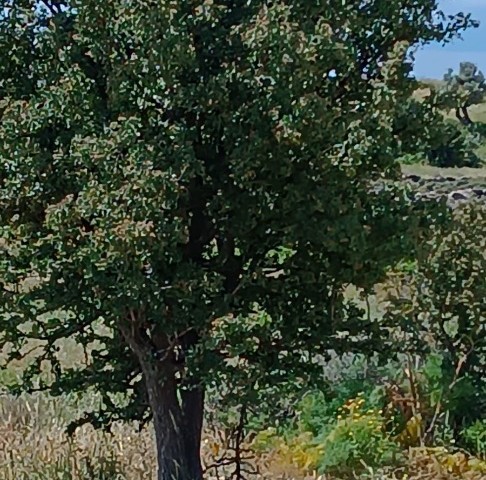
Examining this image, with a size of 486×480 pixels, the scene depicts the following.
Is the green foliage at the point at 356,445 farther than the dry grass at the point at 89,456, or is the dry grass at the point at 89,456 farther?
the green foliage at the point at 356,445

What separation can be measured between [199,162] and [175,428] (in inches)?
53.0

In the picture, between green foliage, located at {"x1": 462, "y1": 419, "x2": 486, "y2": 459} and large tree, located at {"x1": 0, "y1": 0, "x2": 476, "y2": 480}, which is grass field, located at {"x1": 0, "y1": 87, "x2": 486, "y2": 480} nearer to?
green foliage, located at {"x1": 462, "y1": 419, "x2": 486, "y2": 459}

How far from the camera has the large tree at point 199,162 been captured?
3.62m

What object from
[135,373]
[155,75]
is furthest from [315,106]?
[135,373]

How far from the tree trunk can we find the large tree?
103mm

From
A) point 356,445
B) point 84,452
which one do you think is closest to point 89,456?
point 84,452

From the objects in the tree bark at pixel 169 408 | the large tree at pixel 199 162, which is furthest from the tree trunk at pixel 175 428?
the large tree at pixel 199 162

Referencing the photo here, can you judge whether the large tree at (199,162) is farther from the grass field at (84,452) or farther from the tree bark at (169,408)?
the grass field at (84,452)

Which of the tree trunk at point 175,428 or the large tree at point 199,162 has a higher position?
the large tree at point 199,162

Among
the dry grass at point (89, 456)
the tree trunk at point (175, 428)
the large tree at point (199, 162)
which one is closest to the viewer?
the large tree at point (199, 162)

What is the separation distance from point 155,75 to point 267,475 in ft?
8.91

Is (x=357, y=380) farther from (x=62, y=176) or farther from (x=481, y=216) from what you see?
(x=62, y=176)

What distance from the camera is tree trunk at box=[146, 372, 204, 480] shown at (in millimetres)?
4465

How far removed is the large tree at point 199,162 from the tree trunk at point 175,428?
0.10m
